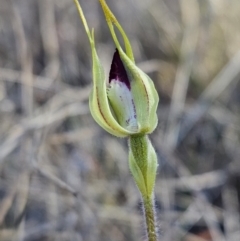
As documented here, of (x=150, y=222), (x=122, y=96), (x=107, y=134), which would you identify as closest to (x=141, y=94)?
(x=122, y=96)

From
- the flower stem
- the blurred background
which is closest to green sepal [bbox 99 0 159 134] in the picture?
the flower stem

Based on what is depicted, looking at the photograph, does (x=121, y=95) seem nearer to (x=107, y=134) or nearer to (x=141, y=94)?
(x=141, y=94)

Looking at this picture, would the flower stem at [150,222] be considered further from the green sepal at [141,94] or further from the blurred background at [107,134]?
the blurred background at [107,134]

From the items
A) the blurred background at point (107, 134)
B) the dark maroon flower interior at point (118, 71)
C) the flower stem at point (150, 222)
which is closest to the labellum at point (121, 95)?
the dark maroon flower interior at point (118, 71)

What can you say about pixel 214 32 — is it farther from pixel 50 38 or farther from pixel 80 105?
pixel 80 105

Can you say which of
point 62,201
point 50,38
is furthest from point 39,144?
point 50,38

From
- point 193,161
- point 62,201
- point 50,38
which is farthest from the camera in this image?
point 50,38
